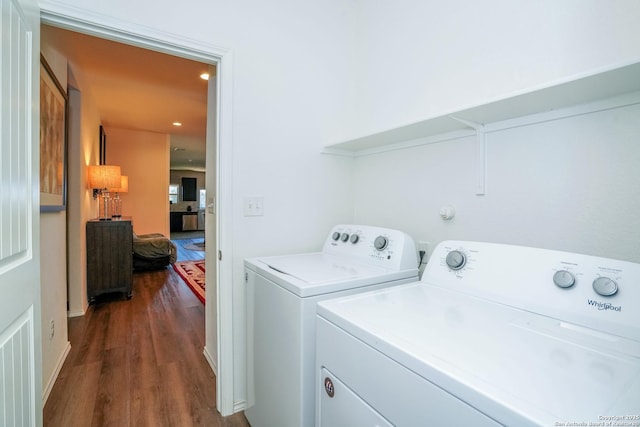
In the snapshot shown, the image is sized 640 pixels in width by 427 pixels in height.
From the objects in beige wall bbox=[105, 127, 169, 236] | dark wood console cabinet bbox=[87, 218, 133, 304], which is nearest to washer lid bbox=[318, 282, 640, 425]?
dark wood console cabinet bbox=[87, 218, 133, 304]

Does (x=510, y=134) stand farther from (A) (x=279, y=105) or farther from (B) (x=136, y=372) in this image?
(B) (x=136, y=372)

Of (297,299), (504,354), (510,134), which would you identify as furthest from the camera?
(510,134)

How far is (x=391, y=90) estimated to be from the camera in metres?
1.86

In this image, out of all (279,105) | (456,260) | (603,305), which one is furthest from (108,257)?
(603,305)

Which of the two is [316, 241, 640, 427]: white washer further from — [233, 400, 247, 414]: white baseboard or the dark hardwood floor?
the dark hardwood floor

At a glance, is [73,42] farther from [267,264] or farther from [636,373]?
[636,373]

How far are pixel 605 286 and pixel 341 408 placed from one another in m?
0.80

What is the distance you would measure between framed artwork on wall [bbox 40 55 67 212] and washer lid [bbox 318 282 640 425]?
208cm

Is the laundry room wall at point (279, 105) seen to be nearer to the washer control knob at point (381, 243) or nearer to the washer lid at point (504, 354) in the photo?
the washer control knob at point (381, 243)

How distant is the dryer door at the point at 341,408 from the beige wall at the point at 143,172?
585 centimetres

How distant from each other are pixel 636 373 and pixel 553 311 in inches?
11.1

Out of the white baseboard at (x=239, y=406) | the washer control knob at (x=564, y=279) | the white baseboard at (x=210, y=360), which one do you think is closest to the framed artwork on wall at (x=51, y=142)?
the white baseboard at (x=210, y=360)

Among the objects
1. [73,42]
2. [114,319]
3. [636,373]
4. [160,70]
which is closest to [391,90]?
[636,373]

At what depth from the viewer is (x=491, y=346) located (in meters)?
0.71
